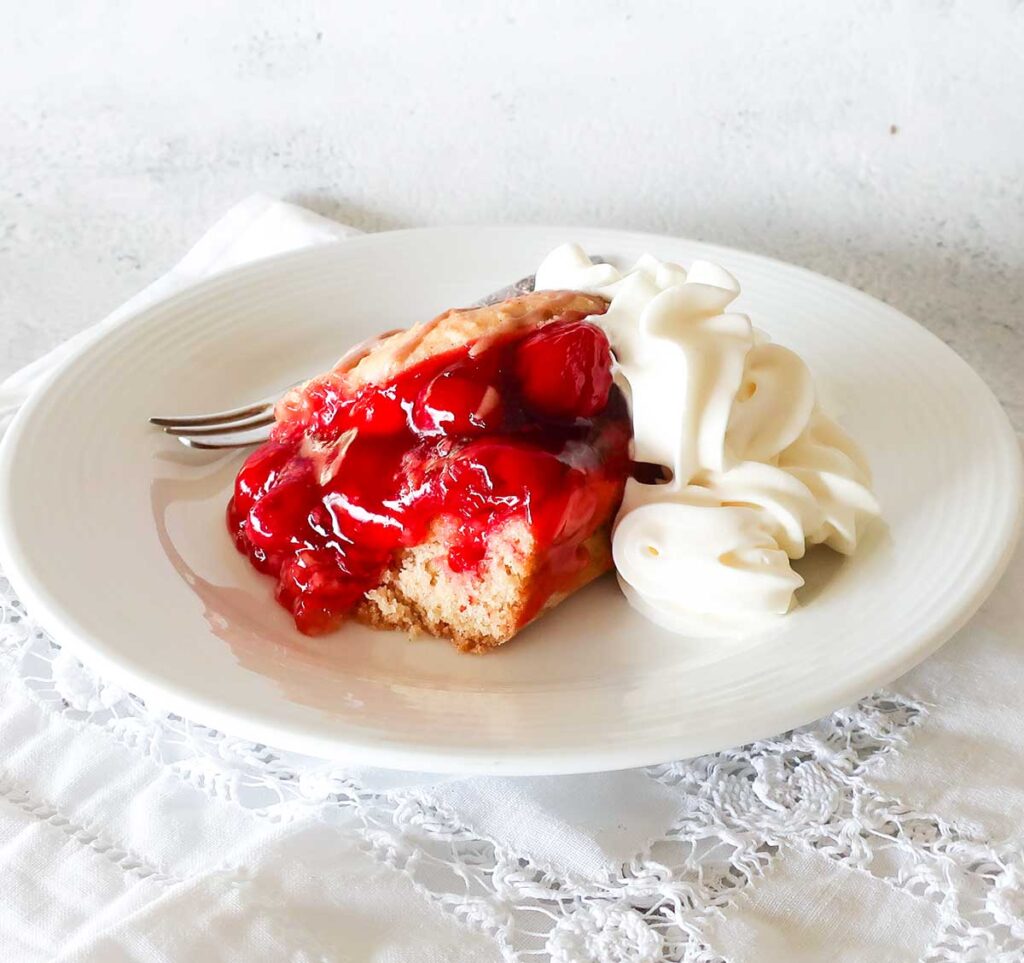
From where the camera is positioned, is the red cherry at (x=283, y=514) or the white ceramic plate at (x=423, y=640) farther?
the red cherry at (x=283, y=514)

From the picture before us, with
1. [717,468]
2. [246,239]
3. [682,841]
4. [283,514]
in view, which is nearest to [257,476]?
[283,514]

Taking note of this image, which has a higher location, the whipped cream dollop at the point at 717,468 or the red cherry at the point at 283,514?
the whipped cream dollop at the point at 717,468

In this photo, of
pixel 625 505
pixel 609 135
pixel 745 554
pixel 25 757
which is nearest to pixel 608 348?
pixel 625 505

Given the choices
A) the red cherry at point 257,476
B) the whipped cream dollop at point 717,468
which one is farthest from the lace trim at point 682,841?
the red cherry at point 257,476

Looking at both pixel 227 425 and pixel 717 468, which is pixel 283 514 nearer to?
pixel 227 425

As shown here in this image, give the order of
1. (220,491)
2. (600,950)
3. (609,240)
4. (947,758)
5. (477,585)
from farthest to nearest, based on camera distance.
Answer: (609,240), (220,491), (477,585), (947,758), (600,950)

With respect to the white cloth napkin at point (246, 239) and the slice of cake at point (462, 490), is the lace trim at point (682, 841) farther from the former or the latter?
the white cloth napkin at point (246, 239)

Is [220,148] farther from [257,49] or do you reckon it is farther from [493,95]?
[493,95]
